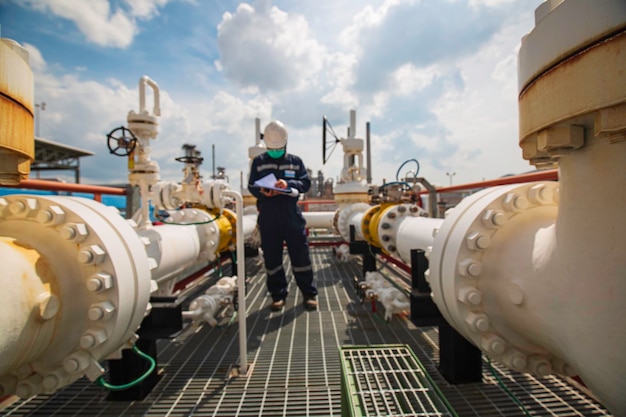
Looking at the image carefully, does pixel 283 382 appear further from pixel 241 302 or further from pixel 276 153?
pixel 276 153

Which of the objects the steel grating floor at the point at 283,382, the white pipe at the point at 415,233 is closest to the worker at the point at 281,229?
the steel grating floor at the point at 283,382

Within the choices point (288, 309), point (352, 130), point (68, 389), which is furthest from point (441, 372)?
point (352, 130)

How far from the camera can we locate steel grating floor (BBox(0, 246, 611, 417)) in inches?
51.0

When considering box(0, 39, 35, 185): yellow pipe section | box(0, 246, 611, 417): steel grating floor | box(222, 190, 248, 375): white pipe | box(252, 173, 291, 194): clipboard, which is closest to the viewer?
box(0, 39, 35, 185): yellow pipe section

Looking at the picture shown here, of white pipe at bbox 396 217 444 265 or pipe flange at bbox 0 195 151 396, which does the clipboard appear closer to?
white pipe at bbox 396 217 444 265

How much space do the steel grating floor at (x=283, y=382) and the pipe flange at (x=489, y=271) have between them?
0.40m

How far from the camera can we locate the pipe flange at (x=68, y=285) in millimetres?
891

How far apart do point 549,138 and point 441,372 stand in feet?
4.22

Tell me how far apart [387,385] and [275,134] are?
2.05 m

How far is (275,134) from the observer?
2.60 m

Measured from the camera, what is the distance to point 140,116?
188cm

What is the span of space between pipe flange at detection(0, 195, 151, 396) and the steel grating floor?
534 mm

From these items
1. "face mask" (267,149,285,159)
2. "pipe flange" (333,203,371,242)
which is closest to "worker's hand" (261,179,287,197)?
"face mask" (267,149,285,159)

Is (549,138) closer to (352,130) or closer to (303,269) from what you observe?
(303,269)
